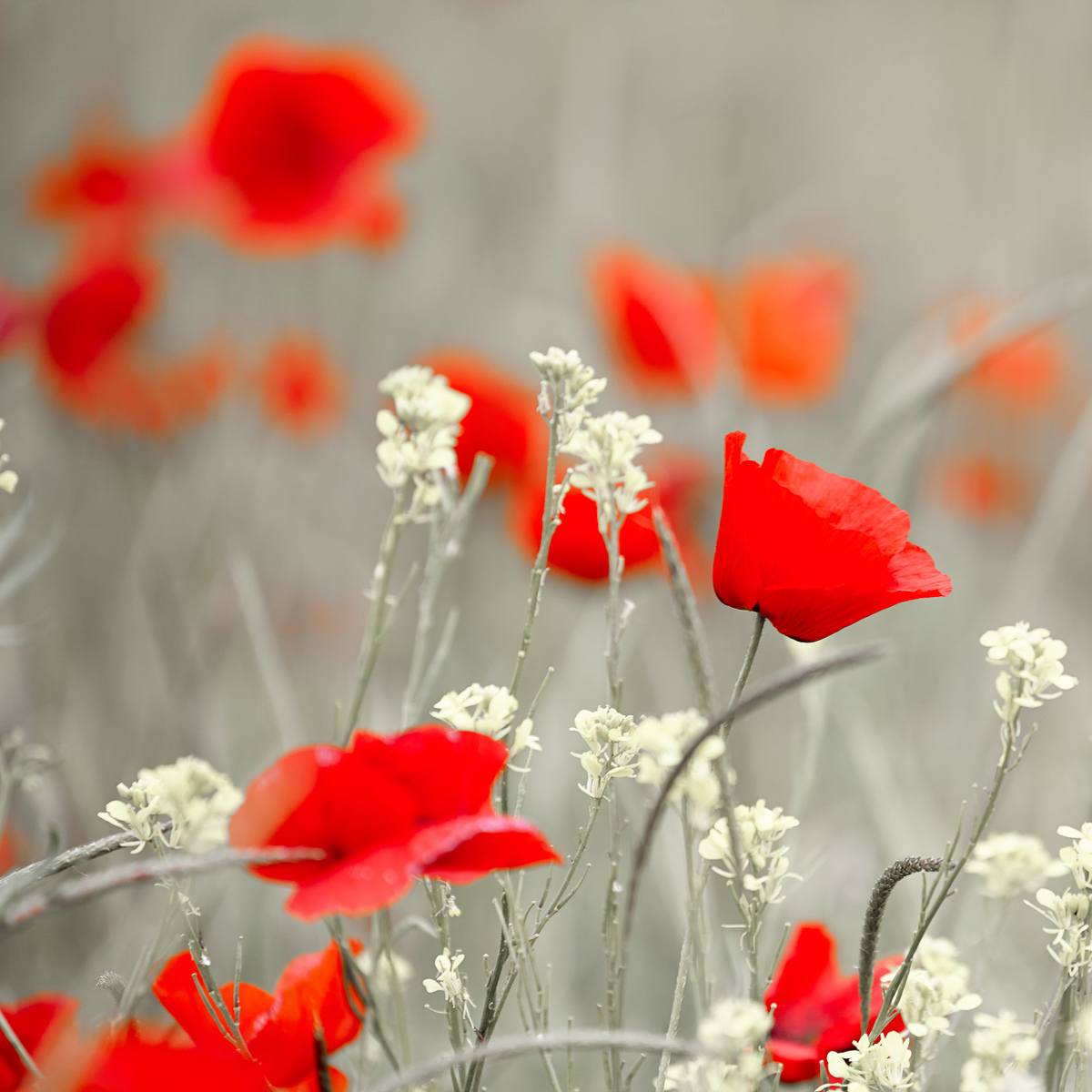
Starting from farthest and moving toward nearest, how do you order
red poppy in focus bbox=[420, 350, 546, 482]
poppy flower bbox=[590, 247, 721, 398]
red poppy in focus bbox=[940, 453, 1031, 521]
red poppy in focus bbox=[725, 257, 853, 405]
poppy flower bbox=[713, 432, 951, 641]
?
red poppy in focus bbox=[940, 453, 1031, 521] → red poppy in focus bbox=[725, 257, 853, 405] → poppy flower bbox=[590, 247, 721, 398] → red poppy in focus bbox=[420, 350, 546, 482] → poppy flower bbox=[713, 432, 951, 641]

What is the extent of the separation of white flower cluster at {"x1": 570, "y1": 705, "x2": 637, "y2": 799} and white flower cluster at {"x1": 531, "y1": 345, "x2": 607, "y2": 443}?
0.06 meters

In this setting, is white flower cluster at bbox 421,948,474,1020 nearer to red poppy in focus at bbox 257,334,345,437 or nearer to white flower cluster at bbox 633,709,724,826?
white flower cluster at bbox 633,709,724,826

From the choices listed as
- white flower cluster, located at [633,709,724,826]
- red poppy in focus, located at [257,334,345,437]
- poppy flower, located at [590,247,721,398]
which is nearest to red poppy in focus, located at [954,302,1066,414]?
poppy flower, located at [590,247,721,398]

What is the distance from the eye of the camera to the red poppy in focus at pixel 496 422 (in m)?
0.83

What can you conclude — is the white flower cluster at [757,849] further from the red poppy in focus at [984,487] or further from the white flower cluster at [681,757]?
the red poppy in focus at [984,487]

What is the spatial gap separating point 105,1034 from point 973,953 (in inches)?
19.8

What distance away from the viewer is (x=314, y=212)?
1113mm

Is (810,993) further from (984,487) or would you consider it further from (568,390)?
(984,487)

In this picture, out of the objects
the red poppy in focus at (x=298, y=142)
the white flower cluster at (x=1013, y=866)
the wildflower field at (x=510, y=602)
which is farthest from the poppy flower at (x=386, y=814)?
the red poppy in focus at (x=298, y=142)

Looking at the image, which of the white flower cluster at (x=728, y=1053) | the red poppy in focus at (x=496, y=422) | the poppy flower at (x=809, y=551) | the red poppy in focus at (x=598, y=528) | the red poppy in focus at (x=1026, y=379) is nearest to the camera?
the white flower cluster at (x=728, y=1053)

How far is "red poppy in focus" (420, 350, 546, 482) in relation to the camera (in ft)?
2.74

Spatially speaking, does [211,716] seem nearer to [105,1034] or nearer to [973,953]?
[973,953]

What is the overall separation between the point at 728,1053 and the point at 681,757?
49 millimetres

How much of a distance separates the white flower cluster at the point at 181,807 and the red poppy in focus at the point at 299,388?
924 mm
